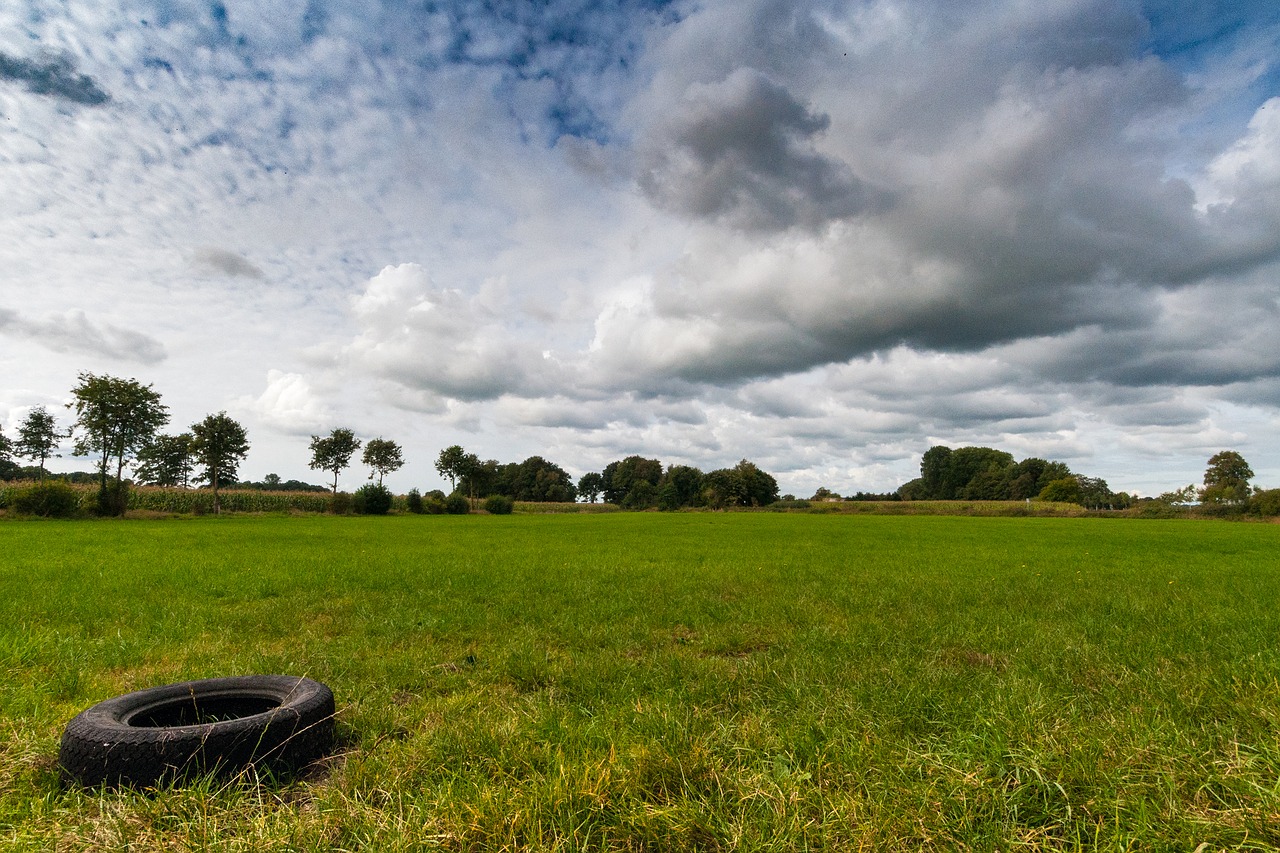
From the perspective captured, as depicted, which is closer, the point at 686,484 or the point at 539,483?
the point at 686,484

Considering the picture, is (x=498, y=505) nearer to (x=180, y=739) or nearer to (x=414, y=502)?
(x=414, y=502)

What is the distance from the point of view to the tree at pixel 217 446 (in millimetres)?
60688

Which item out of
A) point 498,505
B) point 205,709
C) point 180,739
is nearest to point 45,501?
point 498,505

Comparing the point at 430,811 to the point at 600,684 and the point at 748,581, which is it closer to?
the point at 600,684

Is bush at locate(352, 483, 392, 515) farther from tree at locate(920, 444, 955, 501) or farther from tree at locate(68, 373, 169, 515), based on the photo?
tree at locate(920, 444, 955, 501)

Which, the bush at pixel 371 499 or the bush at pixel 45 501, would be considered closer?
the bush at pixel 45 501

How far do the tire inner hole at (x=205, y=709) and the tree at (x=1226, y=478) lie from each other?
134 metres

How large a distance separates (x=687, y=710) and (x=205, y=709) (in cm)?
391

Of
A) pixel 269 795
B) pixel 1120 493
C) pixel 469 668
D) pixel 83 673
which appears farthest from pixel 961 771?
pixel 1120 493

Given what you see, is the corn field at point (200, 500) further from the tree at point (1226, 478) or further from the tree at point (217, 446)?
the tree at point (1226, 478)

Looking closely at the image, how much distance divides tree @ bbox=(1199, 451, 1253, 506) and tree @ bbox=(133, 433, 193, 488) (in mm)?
146573

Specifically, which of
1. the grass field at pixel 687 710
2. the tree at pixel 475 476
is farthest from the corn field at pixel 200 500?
the grass field at pixel 687 710

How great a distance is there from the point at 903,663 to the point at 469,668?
4.86 metres

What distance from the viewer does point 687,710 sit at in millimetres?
4750
